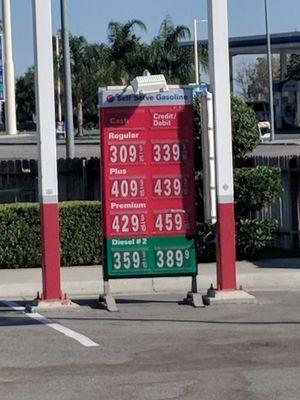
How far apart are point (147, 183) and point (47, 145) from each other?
1.47 m

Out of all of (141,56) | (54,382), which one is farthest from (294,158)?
(141,56)

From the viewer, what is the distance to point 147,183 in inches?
528

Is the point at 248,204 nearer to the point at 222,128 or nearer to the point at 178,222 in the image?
the point at 178,222

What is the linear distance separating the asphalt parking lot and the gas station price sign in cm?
69

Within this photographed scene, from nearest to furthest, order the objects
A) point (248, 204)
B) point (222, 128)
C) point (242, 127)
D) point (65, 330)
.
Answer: point (65, 330) → point (222, 128) → point (248, 204) → point (242, 127)

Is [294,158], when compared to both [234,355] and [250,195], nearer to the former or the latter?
[250,195]

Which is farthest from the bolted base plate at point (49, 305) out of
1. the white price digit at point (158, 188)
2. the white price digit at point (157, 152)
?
the white price digit at point (157, 152)

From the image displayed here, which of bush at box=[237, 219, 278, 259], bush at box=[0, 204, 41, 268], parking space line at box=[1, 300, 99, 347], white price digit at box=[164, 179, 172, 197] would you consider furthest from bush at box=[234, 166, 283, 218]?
parking space line at box=[1, 300, 99, 347]

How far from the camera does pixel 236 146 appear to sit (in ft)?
62.3

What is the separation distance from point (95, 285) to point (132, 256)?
2439mm

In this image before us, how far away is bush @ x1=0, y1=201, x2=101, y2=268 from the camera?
57.6 ft

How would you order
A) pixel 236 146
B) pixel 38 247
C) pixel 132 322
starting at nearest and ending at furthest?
pixel 132 322
pixel 38 247
pixel 236 146

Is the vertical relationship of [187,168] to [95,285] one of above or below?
above

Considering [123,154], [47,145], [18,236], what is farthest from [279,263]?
[47,145]
